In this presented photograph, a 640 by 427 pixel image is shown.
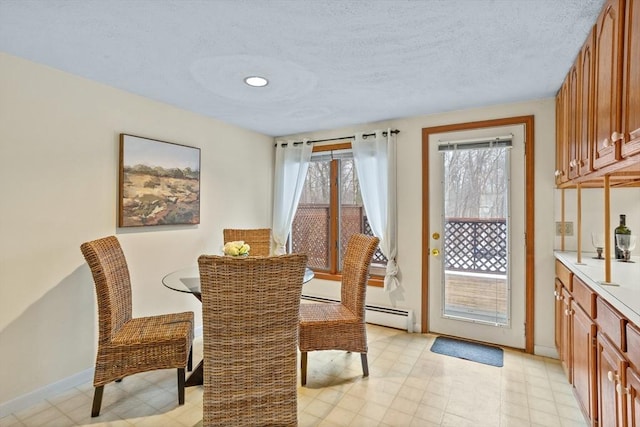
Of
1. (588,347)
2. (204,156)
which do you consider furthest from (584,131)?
(204,156)

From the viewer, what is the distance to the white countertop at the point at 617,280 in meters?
1.29

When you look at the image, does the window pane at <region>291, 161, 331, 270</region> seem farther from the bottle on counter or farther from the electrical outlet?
the bottle on counter

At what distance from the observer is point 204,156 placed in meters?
3.39

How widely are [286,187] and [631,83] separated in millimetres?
3336

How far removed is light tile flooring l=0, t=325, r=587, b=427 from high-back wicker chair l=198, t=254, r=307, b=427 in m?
0.40

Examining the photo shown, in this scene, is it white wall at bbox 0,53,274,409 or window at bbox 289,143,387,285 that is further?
window at bbox 289,143,387,285

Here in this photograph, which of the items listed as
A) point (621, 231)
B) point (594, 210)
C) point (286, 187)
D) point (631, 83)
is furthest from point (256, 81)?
point (594, 210)

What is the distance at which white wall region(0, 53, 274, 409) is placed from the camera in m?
2.06

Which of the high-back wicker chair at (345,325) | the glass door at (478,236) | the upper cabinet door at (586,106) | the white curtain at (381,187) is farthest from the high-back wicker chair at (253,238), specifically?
the upper cabinet door at (586,106)

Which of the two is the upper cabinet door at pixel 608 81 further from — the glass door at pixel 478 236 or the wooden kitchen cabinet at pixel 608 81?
the glass door at pixel 478 236

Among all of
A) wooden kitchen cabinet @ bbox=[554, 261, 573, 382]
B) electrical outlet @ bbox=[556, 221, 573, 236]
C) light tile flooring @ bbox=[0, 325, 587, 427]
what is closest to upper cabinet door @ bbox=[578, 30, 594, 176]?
wooden kitchen cabinet @ bbox=[554, 261, 573, 382]

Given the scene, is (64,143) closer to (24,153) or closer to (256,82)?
(24,153)

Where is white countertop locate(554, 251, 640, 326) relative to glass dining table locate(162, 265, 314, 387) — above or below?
above

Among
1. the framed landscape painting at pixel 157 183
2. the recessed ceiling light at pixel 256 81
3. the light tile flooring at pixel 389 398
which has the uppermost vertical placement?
the recessed ceiling light at pixel 256 81
